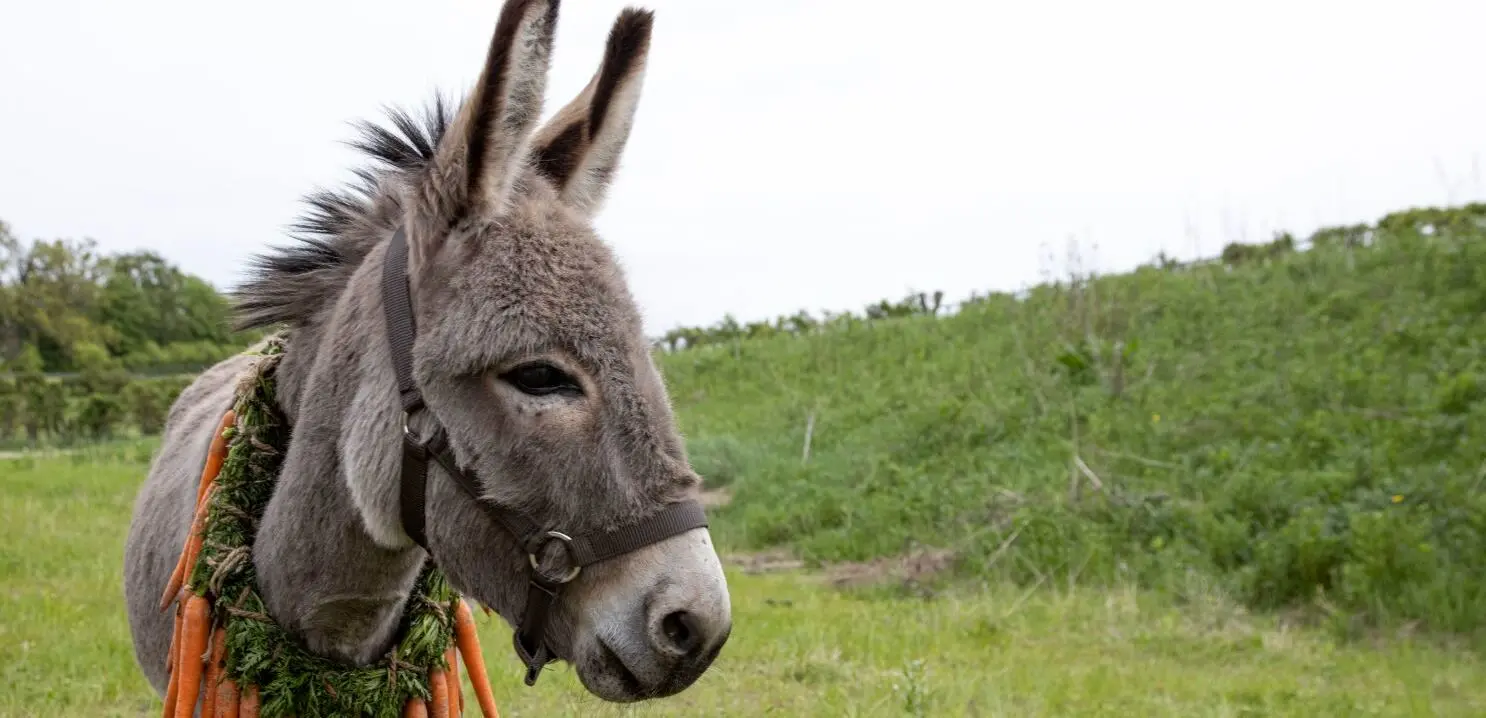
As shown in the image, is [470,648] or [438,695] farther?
[470,648]

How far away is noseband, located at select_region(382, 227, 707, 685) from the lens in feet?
6.46

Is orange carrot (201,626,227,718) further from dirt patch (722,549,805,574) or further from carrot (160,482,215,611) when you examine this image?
dirt patch (722,549,805,574)

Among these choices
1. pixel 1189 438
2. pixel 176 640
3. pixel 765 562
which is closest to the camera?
pixel 176 640

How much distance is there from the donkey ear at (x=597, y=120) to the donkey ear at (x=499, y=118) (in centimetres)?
27

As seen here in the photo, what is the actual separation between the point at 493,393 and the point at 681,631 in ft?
2.02

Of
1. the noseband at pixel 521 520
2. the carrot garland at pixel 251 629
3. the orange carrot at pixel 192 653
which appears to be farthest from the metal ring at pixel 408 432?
the orange carrot at pixel 192 653

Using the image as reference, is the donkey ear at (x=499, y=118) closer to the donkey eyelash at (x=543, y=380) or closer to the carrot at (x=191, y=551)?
the donkey eyelash at (x=543, y=380)

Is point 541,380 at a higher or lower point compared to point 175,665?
higher

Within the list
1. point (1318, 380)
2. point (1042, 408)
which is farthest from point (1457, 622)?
point (1042, 408)

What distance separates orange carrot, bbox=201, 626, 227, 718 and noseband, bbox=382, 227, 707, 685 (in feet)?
2.29

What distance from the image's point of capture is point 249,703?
247cm

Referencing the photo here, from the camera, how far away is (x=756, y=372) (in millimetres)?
21219

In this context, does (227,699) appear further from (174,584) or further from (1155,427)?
(1155,427)

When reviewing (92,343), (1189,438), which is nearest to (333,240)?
(1189,438)
